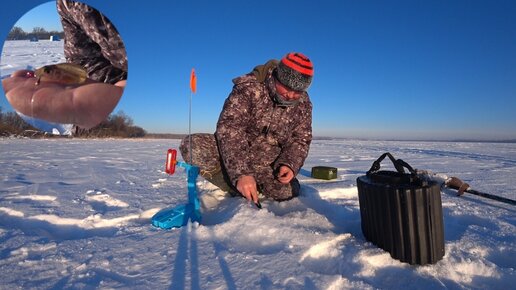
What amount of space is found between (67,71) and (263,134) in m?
1.46

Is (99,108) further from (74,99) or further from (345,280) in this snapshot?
(345,280)

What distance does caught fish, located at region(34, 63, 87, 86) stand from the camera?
1.69m

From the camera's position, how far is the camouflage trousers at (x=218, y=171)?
2.37 m

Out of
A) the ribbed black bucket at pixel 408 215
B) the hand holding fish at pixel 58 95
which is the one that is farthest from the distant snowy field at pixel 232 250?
the hand holding fish at pixel 58 95

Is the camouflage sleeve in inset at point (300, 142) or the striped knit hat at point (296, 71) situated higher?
the striped knit hat at point (296, 71)

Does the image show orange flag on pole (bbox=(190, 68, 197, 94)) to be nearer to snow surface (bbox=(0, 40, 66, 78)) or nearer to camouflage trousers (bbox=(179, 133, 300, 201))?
camouflage trousers (bbox=(179, 133, 300, 201))

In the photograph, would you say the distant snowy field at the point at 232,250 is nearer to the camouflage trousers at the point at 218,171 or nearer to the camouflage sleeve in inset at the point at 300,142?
the camouflage trousers at the point at 218,171

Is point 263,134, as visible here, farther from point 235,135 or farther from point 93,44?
point 93,44

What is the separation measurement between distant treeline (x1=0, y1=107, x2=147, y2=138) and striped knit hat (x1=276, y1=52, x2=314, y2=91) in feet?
4.60

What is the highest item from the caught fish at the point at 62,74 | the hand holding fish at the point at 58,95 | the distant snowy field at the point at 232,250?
the caught fish at the point at 62,74

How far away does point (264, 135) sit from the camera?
250cm

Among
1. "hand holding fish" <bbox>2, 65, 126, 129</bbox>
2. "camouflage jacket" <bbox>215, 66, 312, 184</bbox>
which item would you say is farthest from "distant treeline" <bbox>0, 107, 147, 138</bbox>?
"camouflage jacket" <bbox>215, 66, 312, 184</bbox>

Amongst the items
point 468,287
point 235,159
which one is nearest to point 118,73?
point 235,159

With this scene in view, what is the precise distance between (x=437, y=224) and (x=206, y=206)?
1568mm
